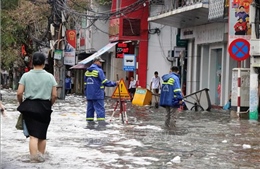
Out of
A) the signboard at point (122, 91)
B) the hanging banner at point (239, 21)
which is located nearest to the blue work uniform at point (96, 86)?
the signboard at point (122, 91)

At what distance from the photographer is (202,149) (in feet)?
37.0

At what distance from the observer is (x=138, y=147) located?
441 inches

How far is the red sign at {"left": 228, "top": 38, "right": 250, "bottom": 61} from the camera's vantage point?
19.9 metres

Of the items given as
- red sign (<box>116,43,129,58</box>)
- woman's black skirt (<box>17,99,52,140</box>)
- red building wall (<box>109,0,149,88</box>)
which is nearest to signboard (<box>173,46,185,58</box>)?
red building wall (<box>109,0,149,88</box>)

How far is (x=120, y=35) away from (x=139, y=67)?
243 centimetres

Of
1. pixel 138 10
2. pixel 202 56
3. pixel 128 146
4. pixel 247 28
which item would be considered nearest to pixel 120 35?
pixel 138 10

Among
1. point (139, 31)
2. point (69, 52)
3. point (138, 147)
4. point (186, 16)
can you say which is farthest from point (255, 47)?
point (139, 31)

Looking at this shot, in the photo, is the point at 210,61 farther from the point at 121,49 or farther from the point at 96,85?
the point at 96,85

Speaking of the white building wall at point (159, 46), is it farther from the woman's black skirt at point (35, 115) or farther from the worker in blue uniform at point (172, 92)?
the woman's black skirt at point (35, 115)

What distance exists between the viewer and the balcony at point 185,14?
28.0 metres

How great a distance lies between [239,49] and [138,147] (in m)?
9.58

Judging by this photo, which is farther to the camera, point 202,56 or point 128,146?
point 202,56

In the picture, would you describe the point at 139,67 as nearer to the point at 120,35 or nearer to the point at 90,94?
the point at 120,35

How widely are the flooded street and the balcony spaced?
1236 centimetres
